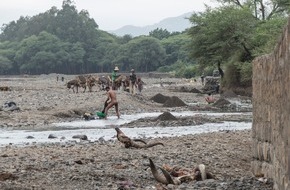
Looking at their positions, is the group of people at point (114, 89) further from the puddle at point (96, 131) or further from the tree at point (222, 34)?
the tree at point (222, 34)

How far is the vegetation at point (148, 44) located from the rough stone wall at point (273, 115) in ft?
93.1

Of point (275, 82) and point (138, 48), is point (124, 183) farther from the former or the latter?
point (138, 48)

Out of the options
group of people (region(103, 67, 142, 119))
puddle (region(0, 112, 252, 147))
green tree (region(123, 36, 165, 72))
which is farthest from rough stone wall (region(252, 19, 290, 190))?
green tree (region(123, 36, 165, 72))

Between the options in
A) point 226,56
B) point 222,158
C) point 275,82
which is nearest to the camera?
point 275,82

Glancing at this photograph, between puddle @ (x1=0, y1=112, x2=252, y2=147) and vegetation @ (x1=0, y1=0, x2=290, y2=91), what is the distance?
16.7 meters

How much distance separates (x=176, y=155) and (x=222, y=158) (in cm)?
100

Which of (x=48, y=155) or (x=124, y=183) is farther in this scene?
(x=48, y=155)

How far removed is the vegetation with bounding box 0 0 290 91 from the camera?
47375mm

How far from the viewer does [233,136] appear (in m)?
18.3

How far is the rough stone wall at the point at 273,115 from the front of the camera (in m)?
7.81

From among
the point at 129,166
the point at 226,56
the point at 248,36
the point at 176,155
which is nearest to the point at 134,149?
the point at 176,155

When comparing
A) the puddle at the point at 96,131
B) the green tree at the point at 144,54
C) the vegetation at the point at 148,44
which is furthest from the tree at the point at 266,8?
the green tree at the point at 144,54

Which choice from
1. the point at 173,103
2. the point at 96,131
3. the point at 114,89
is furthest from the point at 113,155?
the point at 114,89

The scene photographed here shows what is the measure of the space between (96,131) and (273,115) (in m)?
12.7
